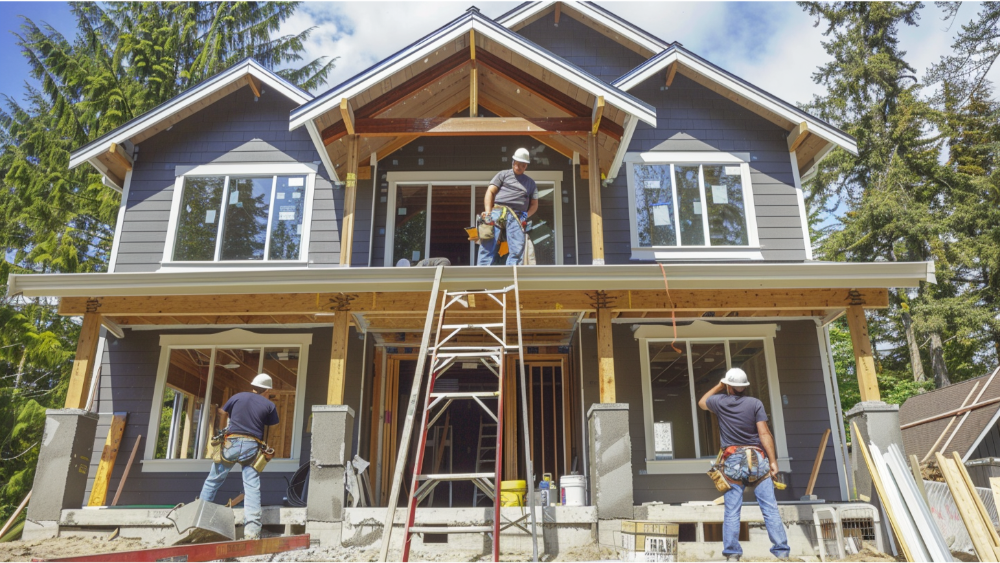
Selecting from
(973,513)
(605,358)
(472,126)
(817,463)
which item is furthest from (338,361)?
(817,463)

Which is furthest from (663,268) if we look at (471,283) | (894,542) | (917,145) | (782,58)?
(782,58)

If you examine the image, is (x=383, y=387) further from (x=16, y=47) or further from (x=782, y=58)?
(x=782, y=58)

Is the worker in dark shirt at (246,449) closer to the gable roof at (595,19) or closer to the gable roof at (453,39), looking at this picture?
the gable roof at (453,39)

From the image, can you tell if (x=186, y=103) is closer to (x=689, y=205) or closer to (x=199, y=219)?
(x=199, y=219)

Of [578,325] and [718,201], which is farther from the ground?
[718,201]

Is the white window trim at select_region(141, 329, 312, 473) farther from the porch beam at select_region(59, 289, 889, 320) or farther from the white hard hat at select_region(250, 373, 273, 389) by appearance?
the white hard hat at select_region(250, 373, 273, 389)

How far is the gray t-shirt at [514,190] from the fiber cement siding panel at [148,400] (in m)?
3.12

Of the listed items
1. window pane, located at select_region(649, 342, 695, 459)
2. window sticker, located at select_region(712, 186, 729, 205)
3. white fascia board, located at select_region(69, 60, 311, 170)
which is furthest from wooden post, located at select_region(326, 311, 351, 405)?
window sticker, located at select_region(712, 186, 729, 205)

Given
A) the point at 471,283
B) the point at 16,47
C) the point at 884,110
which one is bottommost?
the point at 471,283

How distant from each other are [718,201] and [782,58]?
19.8 meters

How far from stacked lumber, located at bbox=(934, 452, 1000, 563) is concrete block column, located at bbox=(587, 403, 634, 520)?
2.70 m

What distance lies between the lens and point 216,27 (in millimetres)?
20203

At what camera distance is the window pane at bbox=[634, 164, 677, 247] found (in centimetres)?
1041

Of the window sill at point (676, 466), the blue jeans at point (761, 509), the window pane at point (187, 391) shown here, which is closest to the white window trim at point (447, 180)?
the window pane at point (187, 391)
